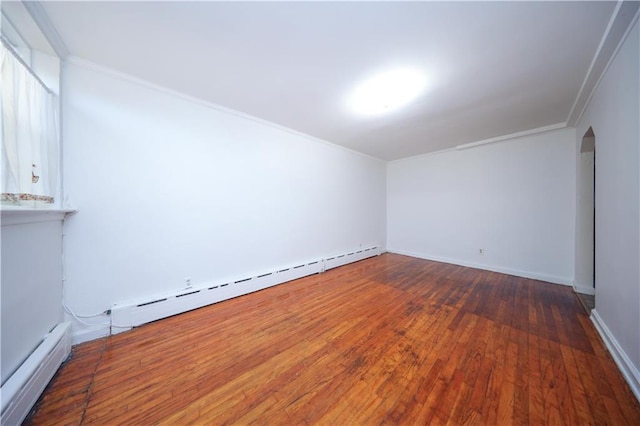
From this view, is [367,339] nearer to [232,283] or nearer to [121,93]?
[232,283]

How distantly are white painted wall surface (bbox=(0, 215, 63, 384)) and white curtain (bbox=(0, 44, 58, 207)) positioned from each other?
0.24 metres

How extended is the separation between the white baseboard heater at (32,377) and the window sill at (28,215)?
87cm

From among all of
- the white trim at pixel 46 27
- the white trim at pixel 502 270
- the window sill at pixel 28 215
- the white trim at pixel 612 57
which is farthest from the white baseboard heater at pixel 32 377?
the white trim at pixel 502 270

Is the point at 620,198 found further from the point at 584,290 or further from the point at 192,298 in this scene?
the point at 192,298

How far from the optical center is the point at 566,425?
3.71 ft

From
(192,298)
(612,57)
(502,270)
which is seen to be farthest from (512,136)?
(192,298)

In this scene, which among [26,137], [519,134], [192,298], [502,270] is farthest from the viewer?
[502,270]

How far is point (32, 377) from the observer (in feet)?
3.97

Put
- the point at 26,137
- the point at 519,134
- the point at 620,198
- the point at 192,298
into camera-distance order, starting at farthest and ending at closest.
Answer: the point at 519,134 → the point at 192,298 → the point at 620,198 → the point at 26,137

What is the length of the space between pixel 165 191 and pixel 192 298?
1.29m

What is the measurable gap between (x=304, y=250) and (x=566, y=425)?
3.10 m

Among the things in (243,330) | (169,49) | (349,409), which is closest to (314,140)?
(169,49)

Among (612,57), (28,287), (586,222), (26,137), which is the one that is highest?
(612,57)

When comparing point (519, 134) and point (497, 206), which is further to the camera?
point (497, 206)
